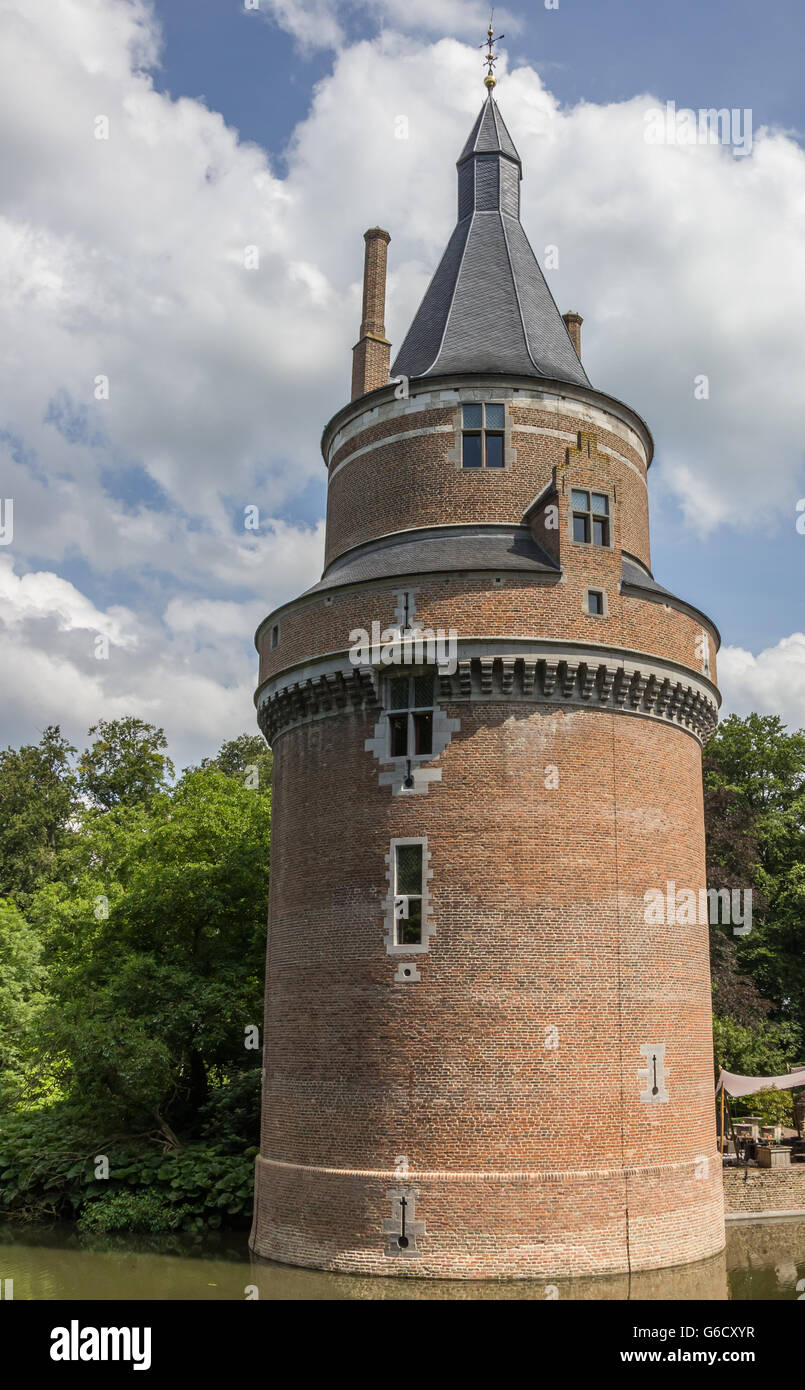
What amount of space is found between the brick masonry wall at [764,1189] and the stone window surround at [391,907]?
9.77 m

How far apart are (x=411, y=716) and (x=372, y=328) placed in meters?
12.2

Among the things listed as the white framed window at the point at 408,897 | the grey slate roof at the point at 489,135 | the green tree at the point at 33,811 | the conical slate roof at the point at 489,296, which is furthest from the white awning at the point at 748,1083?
the green tree at the point at 33,811

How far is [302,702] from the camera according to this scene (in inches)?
830

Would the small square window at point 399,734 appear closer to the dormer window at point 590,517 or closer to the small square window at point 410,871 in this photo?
the small square window at point 410,871

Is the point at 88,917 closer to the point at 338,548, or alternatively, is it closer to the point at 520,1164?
the point at 338,548

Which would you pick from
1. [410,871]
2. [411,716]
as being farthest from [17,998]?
[411,716]

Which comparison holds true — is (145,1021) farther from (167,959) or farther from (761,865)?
(761,865)

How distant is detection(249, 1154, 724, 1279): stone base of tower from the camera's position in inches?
674

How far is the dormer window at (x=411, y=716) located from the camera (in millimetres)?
19406

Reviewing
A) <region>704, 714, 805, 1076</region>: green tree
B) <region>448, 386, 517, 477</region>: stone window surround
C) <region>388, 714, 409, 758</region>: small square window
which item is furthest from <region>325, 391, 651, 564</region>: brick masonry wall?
<region>704, 714, 805, 1076</region>: green tree
